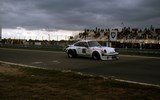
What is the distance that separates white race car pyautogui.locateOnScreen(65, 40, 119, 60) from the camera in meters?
22.3

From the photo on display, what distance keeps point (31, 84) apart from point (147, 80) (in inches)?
177

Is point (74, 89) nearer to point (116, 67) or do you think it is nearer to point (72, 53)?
point (116, 67)

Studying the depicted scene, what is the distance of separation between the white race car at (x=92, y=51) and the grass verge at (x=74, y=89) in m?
9.94

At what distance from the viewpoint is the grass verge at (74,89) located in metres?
8.80

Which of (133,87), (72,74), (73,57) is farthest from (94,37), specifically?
(133,87)

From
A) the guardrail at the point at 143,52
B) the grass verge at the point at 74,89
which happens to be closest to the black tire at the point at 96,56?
the guardrail at the point at 143,52

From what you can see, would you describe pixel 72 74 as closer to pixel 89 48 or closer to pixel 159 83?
pixel 159 83

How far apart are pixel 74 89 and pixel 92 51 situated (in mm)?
13308

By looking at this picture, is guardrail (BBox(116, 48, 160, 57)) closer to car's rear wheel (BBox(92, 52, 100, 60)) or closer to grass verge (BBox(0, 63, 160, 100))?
car's rear wheel (BBox(92, 52, 100, 60))

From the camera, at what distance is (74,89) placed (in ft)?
32.9

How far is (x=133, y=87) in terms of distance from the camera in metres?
10.6

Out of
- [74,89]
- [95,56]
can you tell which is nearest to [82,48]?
[95,56]

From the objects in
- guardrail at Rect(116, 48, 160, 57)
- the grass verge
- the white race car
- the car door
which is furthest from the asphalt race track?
guardrail at Rect(116, 48, 160, 57)

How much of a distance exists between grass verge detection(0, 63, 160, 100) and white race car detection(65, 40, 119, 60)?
9941mm
